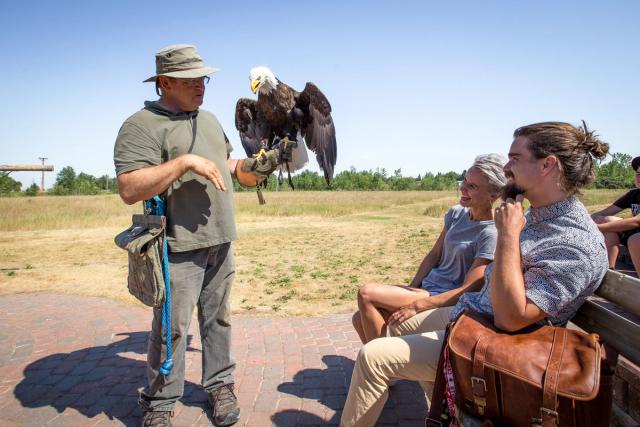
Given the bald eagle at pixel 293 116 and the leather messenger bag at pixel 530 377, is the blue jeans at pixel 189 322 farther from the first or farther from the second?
the bald eagle at pixel 293 116

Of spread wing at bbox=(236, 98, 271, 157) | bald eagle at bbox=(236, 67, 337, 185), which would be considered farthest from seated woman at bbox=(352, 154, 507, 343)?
spread wing at bbox=(236, 98, 271, 157)

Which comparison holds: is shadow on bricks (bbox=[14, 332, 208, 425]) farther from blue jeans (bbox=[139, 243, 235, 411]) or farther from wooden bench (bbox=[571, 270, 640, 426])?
wooden bench (bbox=[571, 270, 640, 426])

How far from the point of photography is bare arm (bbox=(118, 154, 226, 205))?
2.23 meters

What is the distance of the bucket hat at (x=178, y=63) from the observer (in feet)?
7.98

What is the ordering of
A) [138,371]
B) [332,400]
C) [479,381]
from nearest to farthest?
1. [479,381]
2. [332,400]
3. [138,371]

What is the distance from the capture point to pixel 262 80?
6578 mm

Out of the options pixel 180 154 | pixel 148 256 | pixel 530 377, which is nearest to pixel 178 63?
pixel 180 154

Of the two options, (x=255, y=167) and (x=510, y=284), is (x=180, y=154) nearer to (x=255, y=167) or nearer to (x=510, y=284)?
(x=255, y=167)

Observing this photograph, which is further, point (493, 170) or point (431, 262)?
point (431, 262)

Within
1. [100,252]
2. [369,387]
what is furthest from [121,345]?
[100,252]

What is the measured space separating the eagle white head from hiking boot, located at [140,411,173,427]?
5.03 meters

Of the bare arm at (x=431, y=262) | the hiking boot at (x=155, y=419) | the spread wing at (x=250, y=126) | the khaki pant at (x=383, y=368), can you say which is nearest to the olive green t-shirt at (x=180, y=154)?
the hiking boot at (x=155, y=419)

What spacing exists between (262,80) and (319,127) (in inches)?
45.6

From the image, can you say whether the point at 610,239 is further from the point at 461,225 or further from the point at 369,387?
the point at 369,387
